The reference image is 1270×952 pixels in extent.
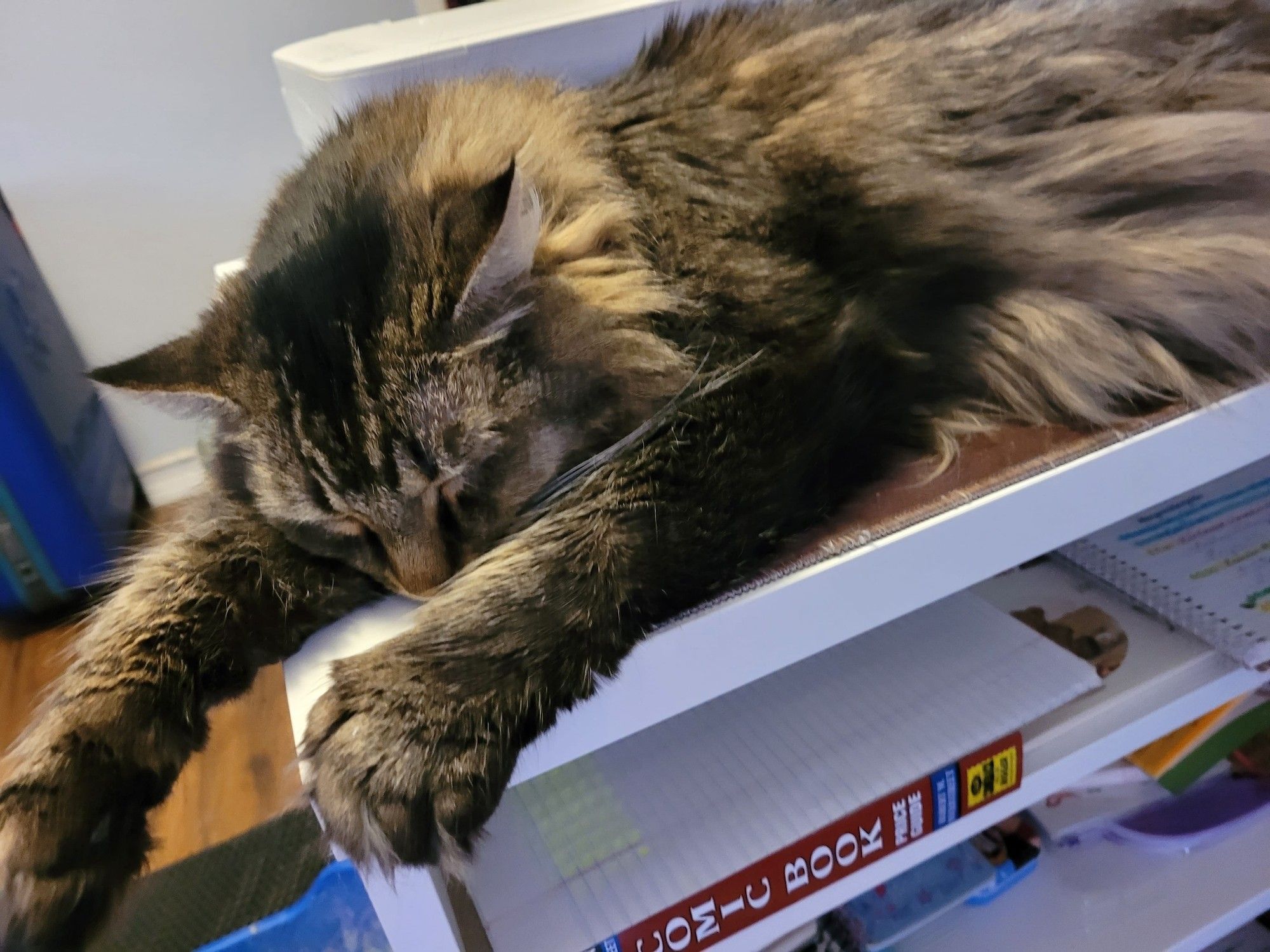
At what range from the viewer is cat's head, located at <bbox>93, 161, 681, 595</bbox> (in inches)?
25.3

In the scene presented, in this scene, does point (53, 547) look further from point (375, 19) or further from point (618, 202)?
point (618, 202)

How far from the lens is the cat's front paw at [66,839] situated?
51 centimetres

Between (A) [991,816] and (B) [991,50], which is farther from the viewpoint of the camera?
(B) [991,50]

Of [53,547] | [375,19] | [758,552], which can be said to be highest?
[375,19]

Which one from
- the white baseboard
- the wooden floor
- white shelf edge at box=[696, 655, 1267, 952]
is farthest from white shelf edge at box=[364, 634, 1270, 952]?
the white baseboard

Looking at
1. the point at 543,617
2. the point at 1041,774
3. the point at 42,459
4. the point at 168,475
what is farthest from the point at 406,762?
the point at 168,475

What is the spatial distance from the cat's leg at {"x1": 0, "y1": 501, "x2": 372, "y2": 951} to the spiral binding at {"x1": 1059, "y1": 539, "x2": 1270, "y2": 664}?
79 centimetres

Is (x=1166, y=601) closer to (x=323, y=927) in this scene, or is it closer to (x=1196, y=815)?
(x=1196, y=815)

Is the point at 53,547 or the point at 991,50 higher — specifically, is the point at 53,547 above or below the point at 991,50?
below

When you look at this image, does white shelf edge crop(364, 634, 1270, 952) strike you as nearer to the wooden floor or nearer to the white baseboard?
the wooden floor

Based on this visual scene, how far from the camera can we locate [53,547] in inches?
76.7

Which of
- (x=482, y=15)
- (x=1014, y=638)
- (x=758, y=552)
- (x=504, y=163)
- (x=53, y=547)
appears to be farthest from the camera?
(x=53, y=547)

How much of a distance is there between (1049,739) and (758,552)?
0.39 m

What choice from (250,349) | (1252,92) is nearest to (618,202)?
(250,349)
